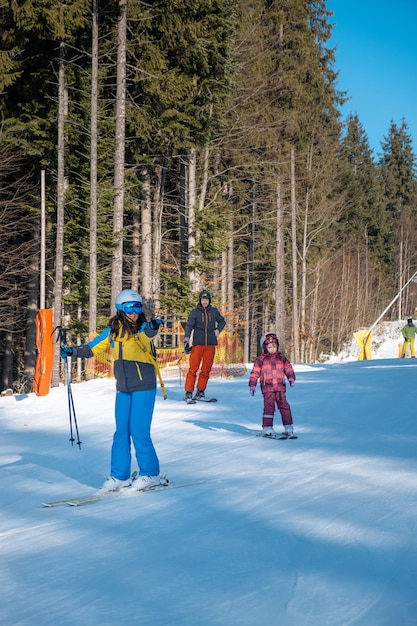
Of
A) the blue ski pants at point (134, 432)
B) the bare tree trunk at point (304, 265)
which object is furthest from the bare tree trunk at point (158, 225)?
the blue ski pants at point (134, 432)

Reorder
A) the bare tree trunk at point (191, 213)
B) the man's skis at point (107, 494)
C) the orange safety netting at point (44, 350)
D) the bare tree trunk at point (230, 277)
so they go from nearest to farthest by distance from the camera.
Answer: the man's skis at point (107, 494) → the orange safety netting at point (44, 350) → the bare tree trunk at point (191, 213) → the bare tree trunk at point (230, 277)

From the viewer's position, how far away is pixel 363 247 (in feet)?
232

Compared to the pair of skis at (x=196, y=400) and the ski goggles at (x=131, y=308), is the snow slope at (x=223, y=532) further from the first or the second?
the pair of skis at (x=196, y=400)

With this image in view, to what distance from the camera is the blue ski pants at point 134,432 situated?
23.5 ft

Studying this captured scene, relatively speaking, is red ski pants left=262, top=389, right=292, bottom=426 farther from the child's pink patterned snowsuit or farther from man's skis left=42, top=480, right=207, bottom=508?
man's skis left=42, top=480, right=207, bottom=508

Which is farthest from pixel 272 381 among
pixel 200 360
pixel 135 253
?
pixel 135 253

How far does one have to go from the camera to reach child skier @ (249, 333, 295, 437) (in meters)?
10.1

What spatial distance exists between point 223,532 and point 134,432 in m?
1.86

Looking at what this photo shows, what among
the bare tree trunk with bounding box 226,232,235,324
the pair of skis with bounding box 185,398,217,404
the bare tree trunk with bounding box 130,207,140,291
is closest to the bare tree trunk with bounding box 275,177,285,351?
the bare tree trunk with bounding box 226,232,235,324

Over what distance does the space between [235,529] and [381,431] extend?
539cm

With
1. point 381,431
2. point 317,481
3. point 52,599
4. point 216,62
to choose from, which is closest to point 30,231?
point 216,62

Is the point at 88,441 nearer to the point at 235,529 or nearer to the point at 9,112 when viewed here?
the point at 235,529

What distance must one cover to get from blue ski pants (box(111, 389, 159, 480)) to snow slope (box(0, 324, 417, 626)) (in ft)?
1.17

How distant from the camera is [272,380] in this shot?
1011 cm
